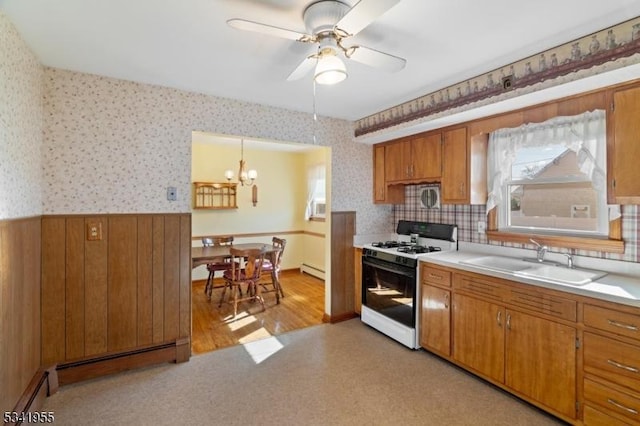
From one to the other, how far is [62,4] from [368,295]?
137 inches

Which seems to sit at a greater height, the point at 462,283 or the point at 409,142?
the point at 409,142

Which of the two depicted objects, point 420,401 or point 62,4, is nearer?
point 62,4

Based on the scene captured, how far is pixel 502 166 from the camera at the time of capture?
2.94m

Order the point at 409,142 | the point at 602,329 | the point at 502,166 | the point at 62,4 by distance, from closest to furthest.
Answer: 1. the point at 62,4
2. the point at 602,329
3. the point at 502,166
4. the point at 409,142

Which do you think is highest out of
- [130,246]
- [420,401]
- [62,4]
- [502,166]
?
[62,4]

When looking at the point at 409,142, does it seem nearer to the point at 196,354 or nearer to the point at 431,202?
the point at 431,202

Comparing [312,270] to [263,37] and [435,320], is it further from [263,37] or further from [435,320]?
[263,37]

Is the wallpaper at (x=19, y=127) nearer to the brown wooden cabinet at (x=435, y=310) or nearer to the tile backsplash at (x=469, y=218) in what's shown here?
the brown wooden cabinet at (x=435, y=310)

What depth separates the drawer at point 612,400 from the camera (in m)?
1.72

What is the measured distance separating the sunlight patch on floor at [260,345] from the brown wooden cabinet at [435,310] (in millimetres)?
1446

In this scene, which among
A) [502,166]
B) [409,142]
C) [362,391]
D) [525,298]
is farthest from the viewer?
[409,142]

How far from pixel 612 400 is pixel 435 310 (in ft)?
4.13

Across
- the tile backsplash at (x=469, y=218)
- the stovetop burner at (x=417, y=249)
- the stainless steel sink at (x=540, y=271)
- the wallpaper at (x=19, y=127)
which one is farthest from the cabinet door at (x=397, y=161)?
the wallpaper at (x=19, y=127)

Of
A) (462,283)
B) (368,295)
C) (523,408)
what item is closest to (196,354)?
(368,295)
